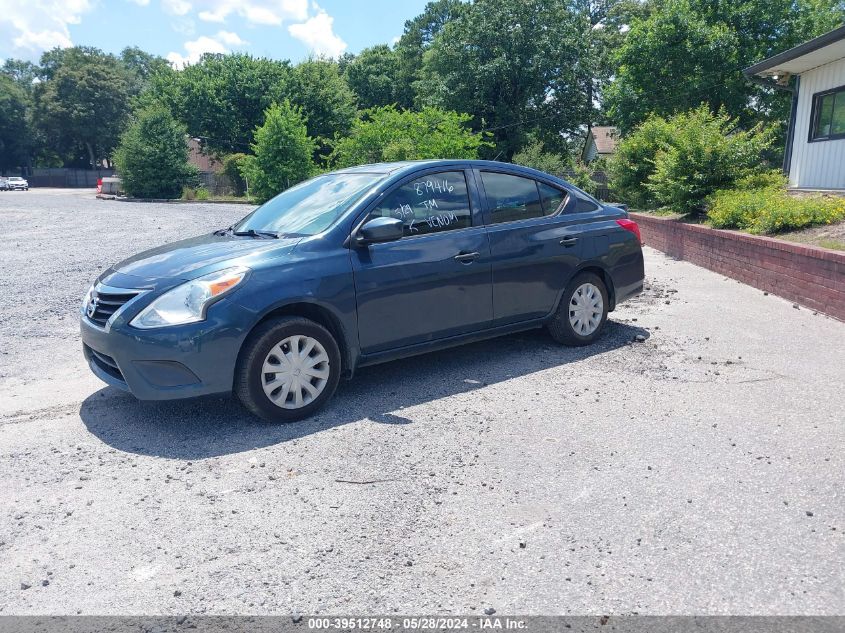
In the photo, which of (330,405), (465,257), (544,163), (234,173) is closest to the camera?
(330,405)

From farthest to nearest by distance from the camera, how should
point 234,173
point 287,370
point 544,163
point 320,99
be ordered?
point 320,99, point 234,173, point 544,163, point 287,370

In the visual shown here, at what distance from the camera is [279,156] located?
33.3m

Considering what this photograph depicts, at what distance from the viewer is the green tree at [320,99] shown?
45844 millimetres

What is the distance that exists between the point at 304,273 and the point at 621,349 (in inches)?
131

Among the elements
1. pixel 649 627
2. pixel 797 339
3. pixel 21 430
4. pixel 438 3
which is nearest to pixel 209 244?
pixel 21 430

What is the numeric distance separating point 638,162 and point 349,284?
14.5m

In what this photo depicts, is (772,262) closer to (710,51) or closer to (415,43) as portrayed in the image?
(710,51)

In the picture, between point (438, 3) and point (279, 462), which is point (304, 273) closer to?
point (279, 462)

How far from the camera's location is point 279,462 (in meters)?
4.16

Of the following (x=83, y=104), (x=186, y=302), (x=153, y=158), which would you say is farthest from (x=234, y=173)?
(x=83, y=104)

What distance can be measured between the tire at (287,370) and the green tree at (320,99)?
4231cm

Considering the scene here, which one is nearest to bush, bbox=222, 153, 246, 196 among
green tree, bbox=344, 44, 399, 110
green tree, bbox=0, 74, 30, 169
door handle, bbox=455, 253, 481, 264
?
green tree, bbox=344, 44, 399, 110

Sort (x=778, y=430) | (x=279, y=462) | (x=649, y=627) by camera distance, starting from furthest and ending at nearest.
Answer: (x=778, y=430) → (x=279, y=462) → (x=649, y=627)

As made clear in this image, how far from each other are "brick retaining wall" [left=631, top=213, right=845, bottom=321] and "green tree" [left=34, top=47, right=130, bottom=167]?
84.6m
